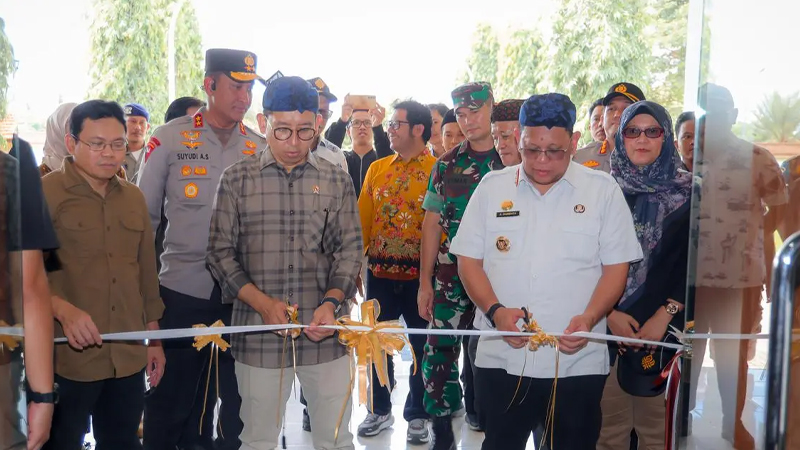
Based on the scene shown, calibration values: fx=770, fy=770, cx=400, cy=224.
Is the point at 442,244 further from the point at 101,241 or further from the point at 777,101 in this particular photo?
the point at 777,101

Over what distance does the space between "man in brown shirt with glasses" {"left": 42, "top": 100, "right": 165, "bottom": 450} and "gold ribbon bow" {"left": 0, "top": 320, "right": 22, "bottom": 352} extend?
3.90ft

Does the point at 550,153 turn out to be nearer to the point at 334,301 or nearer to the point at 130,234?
the point at 334,301

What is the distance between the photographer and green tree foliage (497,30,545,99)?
16125 millimetres

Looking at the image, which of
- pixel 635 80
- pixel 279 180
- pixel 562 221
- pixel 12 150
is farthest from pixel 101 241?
pixel 635 80

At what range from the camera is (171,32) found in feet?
39.0

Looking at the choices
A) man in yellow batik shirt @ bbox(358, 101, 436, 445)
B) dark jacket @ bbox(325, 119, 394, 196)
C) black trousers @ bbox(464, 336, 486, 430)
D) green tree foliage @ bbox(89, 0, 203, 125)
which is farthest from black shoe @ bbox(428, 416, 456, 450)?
green tree foliage @ bbox(89, 0, 203, 125)

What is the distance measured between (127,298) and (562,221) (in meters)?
1.72

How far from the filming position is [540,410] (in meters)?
2.86

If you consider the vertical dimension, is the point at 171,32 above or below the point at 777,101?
above

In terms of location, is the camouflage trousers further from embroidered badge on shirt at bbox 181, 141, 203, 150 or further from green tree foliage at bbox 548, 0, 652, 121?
green tree foliage at bbox 548, 0, 652, 121

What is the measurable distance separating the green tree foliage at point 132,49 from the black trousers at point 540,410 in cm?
1170

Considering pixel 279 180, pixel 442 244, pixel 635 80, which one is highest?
pixel 635 80

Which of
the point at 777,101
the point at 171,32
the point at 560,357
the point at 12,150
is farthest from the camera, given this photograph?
the point at 171,32

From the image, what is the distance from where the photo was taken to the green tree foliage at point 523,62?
52.9ft
